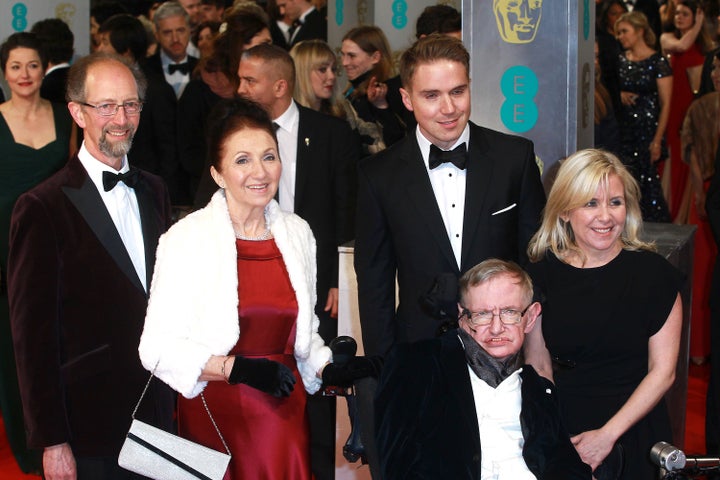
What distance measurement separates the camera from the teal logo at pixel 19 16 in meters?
7.83

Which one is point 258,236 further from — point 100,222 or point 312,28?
point 312,28

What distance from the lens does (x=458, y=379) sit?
2953 mm

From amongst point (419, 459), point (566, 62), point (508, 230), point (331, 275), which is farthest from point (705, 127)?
point (419, 459)

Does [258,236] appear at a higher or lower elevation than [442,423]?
higher

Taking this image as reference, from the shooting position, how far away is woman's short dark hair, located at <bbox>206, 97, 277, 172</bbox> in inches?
117

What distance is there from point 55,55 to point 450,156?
3.90 meters

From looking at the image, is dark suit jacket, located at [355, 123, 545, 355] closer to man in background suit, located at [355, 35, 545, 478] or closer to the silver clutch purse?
man in background suit, located at [355, 35, 545, 478]

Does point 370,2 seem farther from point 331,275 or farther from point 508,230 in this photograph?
point 508,230

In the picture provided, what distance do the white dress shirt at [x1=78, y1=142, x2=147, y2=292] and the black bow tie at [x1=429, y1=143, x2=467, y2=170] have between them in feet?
3.15

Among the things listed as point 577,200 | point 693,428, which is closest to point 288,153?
point 577,200

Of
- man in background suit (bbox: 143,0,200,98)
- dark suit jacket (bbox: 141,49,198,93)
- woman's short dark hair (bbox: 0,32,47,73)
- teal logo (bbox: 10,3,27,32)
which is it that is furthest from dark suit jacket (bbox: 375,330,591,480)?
teal logo (bbox: 10,3,27,32)

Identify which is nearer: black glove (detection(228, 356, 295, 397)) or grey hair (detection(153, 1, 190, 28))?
black glove (detection(228, 356, 295, 397))

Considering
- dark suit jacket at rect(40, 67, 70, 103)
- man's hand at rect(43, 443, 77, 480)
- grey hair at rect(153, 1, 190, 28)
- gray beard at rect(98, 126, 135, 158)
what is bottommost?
man's hand at rect(43, 443, 77, 480)

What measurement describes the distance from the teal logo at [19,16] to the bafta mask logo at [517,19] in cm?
440
